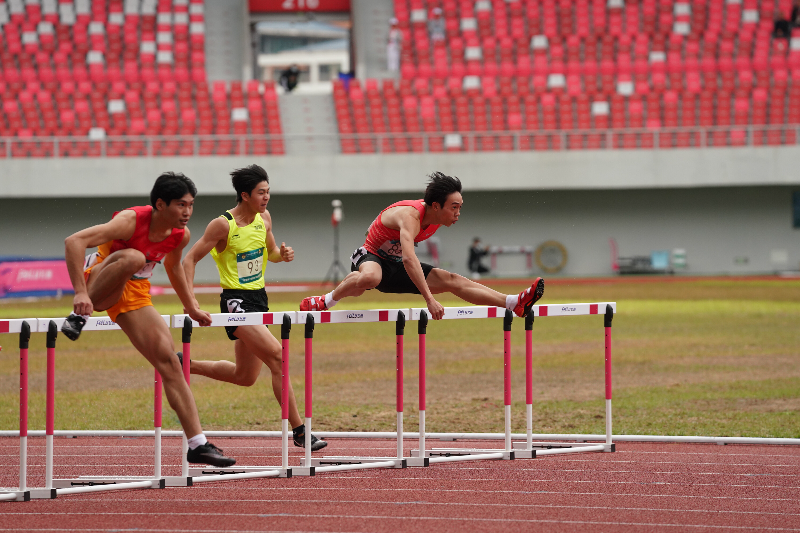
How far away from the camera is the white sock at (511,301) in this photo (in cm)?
744

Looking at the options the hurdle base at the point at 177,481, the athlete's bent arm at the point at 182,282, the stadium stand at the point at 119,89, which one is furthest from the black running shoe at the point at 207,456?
the stadium stand at the point at 119,89

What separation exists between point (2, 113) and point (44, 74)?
2.94m

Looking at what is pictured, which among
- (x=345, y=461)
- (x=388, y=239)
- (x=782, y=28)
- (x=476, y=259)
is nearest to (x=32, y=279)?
(x=476, y=259)

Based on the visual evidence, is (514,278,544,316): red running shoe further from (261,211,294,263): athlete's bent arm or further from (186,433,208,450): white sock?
(186,433,208,450): white sock

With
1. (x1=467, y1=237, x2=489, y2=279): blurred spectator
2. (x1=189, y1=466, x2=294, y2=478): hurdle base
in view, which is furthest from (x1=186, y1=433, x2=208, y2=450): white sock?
(x1=467, y1=237, x2=489, y2=279): blurred spectator

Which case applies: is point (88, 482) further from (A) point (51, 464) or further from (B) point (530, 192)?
(B) point (530, 192)

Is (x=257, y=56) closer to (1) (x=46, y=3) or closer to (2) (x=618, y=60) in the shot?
(1) (x=46, y=3)

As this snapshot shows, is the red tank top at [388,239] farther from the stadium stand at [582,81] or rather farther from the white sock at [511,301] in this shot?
the stadium stand at [582,81]

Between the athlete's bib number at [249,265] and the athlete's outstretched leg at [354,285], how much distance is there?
447mm

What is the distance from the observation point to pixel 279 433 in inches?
344

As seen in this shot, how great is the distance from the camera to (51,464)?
611 cm

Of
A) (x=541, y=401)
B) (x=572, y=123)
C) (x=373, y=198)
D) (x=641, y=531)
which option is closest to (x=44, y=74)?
(x=373, y=198)

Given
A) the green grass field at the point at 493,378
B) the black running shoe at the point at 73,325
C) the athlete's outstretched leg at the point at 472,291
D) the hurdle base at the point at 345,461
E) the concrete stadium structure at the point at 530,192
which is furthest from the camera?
the concrete stadium structure at the point at 530,192

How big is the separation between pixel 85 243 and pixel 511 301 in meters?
3.28
